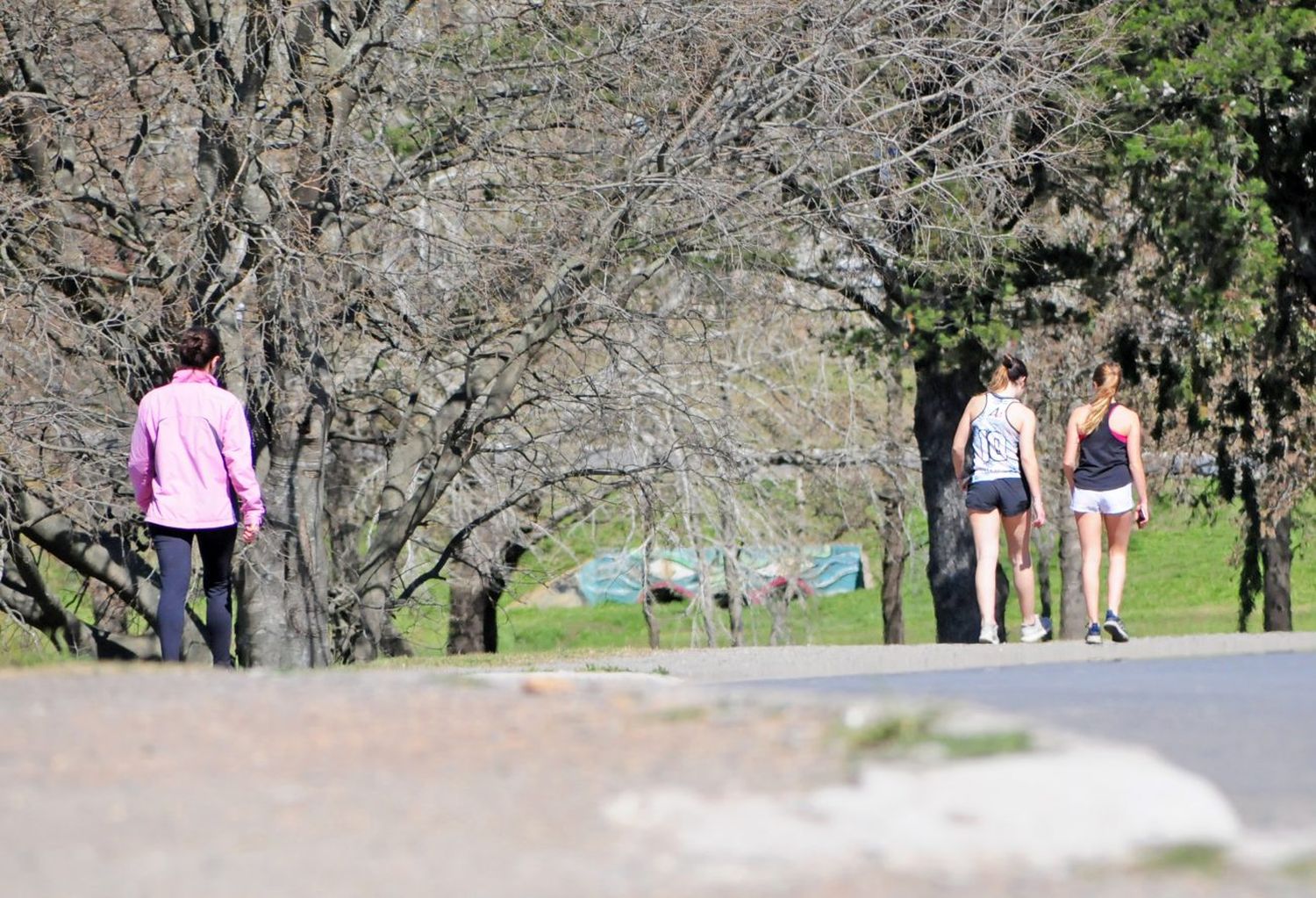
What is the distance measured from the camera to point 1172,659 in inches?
404

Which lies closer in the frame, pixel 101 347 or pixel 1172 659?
pixel 1172 659

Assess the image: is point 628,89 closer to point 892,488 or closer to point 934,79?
point 934,79

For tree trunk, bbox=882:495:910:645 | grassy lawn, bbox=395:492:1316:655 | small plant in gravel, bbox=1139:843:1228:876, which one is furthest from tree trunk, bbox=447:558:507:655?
small plant in gravel, bbox=1139:843:1228:876

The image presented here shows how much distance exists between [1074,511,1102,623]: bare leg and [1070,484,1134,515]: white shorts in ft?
0.12

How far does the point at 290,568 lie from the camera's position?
15000 millimetres

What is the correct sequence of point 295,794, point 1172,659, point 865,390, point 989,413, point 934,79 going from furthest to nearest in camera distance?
point 865,390 → point 934,79 → point 989,413 → point 1172,659 → point 295,794

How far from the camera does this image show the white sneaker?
12.9 m

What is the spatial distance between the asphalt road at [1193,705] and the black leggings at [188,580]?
2.85 m

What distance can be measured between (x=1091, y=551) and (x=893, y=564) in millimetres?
21609

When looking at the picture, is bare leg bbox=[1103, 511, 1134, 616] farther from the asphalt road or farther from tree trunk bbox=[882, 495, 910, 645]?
tree trunk bbox=[882, 495, 910, 645]

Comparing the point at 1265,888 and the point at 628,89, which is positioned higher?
the point at 628,89

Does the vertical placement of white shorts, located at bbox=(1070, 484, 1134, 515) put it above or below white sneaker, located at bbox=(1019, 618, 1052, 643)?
above

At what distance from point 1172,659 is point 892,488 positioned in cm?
1699

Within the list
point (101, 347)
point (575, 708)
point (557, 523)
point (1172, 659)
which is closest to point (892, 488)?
point (557, 523)
